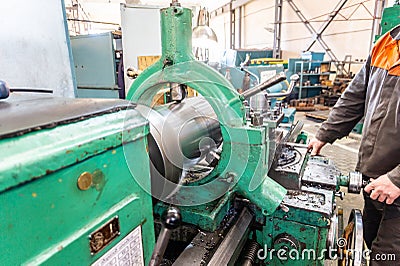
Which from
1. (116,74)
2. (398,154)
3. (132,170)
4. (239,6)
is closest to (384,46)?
(398,154)

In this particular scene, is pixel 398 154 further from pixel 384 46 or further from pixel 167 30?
pixel 167 30

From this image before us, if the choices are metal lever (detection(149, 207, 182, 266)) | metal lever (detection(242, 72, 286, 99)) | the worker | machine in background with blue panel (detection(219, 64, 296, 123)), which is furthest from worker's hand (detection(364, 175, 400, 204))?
machine in background with blue panel (detection(219, 64, 296, 123))

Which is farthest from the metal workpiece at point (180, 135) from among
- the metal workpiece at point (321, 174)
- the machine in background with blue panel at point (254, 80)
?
the machine in background with blue panel at point (254, 80)

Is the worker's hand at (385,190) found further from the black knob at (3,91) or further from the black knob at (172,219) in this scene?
the black knob at (3,91)

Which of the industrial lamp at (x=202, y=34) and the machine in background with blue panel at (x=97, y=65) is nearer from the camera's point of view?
the machine in background with blue panel at (x=97, y=65)

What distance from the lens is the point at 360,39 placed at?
17.1ft

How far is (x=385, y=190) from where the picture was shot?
3.16 ft

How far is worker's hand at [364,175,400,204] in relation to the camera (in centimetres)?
95

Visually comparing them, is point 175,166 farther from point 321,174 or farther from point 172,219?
point 321,174

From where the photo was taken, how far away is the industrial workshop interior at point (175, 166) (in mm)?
339

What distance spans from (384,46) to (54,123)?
4.20 feet

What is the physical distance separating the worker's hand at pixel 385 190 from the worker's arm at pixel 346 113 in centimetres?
42

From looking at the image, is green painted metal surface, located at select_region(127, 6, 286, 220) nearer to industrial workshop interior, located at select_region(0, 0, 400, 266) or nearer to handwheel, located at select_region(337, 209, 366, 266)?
industrial workshop interior, located at select_region(0, 0, 400, 266)

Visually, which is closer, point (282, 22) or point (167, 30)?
point (167, 30)
